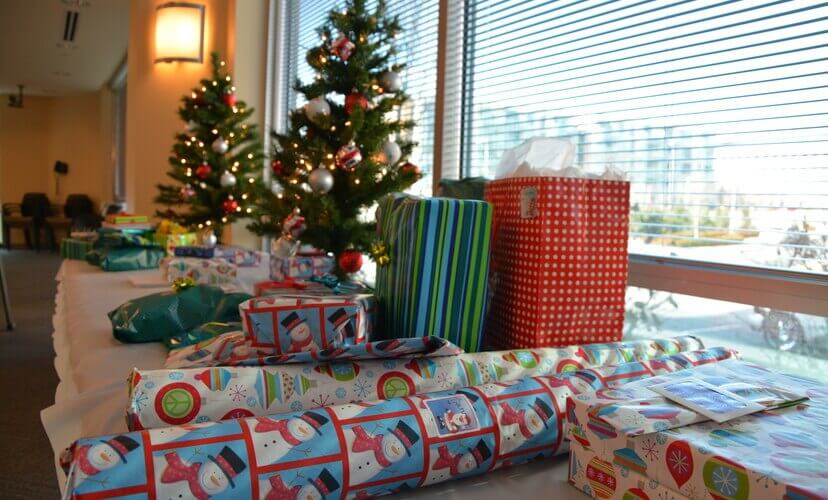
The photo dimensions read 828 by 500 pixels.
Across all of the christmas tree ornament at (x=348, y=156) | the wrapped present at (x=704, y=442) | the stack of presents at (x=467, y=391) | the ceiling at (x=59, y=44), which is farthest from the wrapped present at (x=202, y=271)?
the ceiling at (x=59, y=44)

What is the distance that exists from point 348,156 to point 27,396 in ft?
6.72

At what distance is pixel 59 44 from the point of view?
8.41 metres

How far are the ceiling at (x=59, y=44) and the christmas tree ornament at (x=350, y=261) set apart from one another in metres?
6.03

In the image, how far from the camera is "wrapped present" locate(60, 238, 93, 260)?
3090 mm

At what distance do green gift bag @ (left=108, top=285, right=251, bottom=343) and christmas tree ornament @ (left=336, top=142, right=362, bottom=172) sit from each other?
66 cm

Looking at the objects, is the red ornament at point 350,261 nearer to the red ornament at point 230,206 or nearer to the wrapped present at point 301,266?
the wrapped present at point 301,266

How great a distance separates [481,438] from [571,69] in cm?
124

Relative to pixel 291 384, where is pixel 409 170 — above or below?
above

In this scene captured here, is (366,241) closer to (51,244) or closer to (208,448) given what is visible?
(208,448)

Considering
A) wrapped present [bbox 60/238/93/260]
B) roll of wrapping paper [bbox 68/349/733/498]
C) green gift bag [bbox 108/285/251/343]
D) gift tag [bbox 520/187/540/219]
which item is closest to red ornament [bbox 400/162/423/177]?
green gift bag [bbox 108/285/251/343]

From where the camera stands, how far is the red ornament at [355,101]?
6.64ft

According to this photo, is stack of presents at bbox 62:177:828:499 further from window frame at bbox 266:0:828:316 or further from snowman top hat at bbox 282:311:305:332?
window frame at bbox 266:0:828:316

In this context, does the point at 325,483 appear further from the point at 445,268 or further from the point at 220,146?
the point at 220,146

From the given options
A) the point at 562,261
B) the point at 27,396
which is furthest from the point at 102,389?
the point at 27,396
